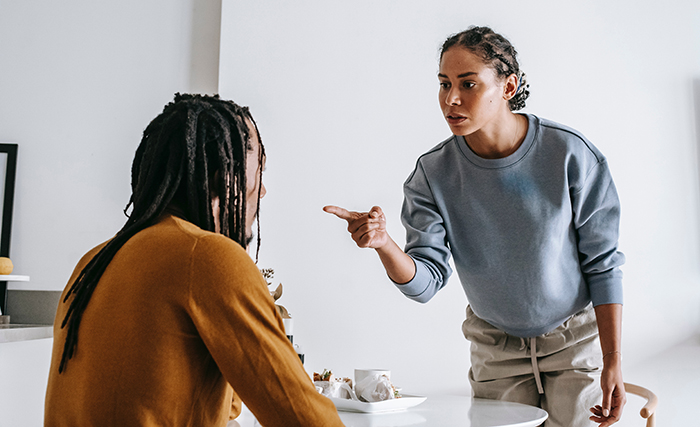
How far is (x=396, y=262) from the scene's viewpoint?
1316 millimetres

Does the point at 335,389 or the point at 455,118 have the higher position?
the point at 455,118

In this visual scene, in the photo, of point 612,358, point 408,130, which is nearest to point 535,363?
point 612,358

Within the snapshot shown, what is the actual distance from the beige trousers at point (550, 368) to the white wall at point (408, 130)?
36.1 inches

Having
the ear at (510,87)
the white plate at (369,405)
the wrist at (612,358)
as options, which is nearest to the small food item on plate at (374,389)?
the white plate at (369,405)

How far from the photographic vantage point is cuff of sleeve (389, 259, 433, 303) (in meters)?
1.39

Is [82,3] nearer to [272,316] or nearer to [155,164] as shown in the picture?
[155,164]

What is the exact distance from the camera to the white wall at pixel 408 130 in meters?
2.40

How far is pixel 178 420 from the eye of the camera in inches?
25.3

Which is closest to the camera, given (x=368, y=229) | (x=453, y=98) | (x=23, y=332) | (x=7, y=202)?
(x=368, y=229)

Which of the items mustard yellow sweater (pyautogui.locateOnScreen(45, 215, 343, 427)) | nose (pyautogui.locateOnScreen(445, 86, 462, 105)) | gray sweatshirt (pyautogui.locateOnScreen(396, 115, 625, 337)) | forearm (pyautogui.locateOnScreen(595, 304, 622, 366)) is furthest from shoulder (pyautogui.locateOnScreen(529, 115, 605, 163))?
mustard yellow sweater (pyautogui.locateOnScreen(45, 215, 343, 427))

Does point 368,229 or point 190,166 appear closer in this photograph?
point 190,166

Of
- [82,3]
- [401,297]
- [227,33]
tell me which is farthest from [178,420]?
[82,3]

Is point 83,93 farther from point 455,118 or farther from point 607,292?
point 607,292

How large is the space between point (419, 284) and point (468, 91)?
50 centimetres
